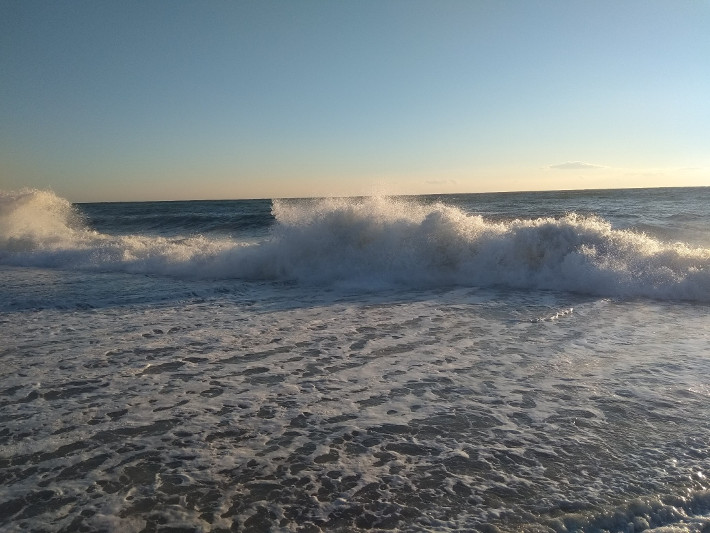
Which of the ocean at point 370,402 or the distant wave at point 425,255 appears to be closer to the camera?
the ocean at point 370,402

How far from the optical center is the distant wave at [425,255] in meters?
9.58

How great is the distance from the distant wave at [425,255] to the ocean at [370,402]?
10 cm

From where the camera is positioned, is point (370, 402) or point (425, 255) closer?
point (370, 402)

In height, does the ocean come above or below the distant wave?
below

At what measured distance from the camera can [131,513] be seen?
2729 millimetres

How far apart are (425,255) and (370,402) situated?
7.50 metres

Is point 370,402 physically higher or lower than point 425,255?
lower

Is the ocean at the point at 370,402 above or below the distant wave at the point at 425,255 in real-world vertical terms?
below

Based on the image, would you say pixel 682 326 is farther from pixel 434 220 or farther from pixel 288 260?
pixel 288 260

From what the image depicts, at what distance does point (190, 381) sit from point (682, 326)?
6.34 meters

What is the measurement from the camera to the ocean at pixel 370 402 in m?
2.79

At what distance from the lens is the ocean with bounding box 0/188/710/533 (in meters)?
2.79

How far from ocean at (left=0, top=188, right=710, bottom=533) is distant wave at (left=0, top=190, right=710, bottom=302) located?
103mm

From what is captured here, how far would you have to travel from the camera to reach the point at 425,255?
1147cm
